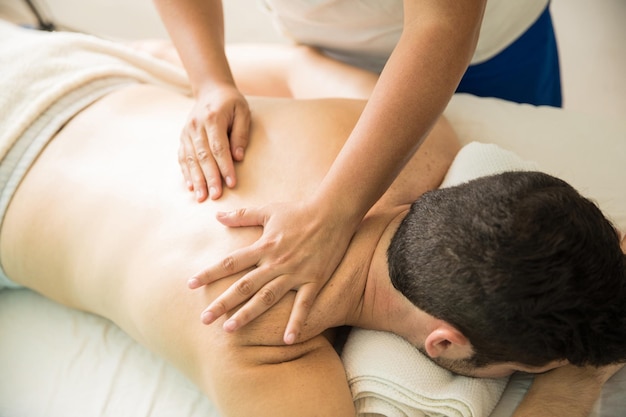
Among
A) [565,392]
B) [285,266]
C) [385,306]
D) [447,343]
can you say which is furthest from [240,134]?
[565,392]

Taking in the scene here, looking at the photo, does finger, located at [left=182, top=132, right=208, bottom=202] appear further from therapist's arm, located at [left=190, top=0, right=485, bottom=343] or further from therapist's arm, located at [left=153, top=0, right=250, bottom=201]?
therapist's arm, located at [left=190, top=0, right=485, bottom=343]

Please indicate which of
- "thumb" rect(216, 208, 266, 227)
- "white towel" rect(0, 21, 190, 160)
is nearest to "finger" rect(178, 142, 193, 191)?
"thumb" rect(216, 208, 266, 227)

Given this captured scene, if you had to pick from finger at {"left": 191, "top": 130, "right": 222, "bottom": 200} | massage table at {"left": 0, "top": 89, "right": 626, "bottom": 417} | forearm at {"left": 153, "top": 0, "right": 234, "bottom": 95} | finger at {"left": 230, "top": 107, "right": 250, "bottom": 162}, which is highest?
forearm at {"left": 153, "top": 0, "right": 234, "bottom": 95}

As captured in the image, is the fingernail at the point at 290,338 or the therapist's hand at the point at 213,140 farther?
the therapist's hand at the point at 213,140

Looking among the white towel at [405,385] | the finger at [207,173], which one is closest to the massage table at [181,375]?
the white towel at [405,385]

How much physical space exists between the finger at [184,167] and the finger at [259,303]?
0.29 m

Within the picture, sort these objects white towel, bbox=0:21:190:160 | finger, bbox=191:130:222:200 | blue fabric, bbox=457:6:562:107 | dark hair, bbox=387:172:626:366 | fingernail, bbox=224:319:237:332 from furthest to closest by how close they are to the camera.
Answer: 1. blue fabric, bbox=457:6:562:107
2. white towel, bbox=0:21:190:160
3. finger, bbox=191:130:222:200
4. fingernail, bbox=224:319:237:332
5. dark hair, bbox=387:172:626:366

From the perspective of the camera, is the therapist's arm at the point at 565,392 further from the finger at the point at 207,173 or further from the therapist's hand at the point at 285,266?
the finger at the point at 207,173

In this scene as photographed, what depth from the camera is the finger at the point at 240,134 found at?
112 centimetres

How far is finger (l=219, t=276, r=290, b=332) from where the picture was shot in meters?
0.90

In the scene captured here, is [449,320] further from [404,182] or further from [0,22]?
[0,22]

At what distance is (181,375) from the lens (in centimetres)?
118

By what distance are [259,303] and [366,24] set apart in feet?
2.47

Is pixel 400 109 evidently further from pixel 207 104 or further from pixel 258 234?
pixel 207 104
